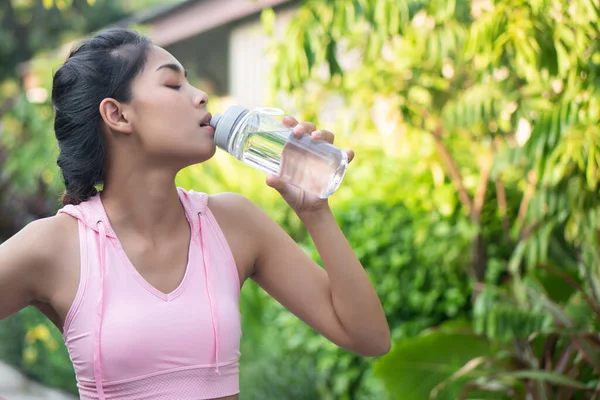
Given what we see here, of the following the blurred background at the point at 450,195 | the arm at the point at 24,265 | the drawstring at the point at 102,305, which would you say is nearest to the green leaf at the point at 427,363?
the blurred background at the point at 450,195

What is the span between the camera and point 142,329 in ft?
5.96

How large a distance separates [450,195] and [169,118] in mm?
2971

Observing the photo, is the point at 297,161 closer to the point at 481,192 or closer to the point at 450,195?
the point at 481,192

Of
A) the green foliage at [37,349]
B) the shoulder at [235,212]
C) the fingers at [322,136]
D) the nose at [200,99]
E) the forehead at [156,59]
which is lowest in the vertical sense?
the green foliage at [37,349]

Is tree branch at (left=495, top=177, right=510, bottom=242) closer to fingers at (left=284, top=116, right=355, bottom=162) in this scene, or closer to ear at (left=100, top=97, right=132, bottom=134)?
fingers at (left=284, top=116, right=355, bottom=162)

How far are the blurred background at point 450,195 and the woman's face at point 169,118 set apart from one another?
371 mm

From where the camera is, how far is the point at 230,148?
184 cm

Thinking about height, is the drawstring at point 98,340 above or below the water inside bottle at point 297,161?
below

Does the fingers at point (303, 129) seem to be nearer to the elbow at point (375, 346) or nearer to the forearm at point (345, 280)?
the forearm at point (345, 280)

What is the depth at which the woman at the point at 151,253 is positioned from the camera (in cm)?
183

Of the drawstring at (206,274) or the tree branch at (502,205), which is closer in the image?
the drawstring at (206,274)

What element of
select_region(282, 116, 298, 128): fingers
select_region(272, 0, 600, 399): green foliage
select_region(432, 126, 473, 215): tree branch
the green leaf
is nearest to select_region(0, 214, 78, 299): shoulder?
select_region(282, 116, 298, 128): fingers

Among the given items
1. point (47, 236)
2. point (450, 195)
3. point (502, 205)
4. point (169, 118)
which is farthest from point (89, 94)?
point (450, 195)

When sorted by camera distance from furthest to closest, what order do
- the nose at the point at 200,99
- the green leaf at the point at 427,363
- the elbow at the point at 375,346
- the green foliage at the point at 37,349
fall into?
the green foliage at the point at 37,349
the green leaf at the point at 427,363
the elbow at the point at 375,346
the nose at the point at 200,99
